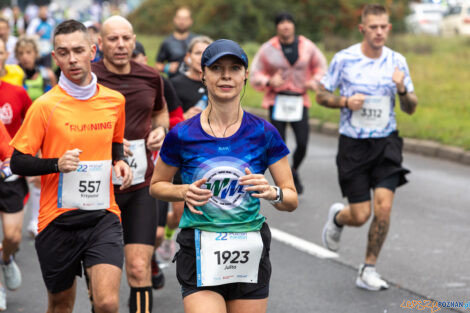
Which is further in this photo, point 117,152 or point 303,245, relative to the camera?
point 303,245

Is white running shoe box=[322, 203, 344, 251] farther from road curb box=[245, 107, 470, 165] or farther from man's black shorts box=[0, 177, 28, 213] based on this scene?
road curb box=[245, 107, 470, 165]

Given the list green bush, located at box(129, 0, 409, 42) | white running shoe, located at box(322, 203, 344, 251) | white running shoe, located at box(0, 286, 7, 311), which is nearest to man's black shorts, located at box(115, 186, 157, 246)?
white running shoe, located at box(0, 286, 7, 311)

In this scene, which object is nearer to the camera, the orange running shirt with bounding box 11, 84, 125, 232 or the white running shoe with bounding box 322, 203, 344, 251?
the orange running shirt with bounding box 11, 84, 125, 232

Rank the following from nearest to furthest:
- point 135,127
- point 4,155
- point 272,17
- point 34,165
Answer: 1. point 34,165
2. point 4,155
3. point 135,127
4. point 272,17

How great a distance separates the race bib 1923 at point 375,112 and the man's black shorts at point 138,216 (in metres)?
2.07

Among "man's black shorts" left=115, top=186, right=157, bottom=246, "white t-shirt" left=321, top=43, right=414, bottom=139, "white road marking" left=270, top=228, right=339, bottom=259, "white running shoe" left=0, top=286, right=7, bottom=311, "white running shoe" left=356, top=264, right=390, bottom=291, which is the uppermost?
"white t-shirt" left=321, top=43, right=414, bottom=139

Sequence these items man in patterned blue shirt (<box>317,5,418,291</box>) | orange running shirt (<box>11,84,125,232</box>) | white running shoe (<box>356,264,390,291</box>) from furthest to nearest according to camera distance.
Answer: man in patterned blue shirt (<box>317,5,418,291</box>), white running shoe (<box>356,264,390,291</box>), orange running shirt (<box>11,84,125,232</box>)

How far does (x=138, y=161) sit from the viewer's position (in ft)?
18.9

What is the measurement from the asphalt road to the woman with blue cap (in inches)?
86.6

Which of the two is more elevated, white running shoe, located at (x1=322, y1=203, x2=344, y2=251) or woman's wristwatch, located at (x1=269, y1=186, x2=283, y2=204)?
woman's wristwatch, located at (x1=269, y1=186, x2=283, y2=204)

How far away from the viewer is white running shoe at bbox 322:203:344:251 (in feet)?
24.4

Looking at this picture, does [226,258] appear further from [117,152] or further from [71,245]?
[117,152]

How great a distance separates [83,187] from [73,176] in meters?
0.08

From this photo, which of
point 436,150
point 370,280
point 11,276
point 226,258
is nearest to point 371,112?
point 370,280
